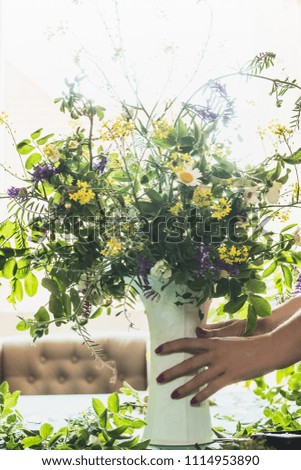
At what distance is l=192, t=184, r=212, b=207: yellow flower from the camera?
81cm

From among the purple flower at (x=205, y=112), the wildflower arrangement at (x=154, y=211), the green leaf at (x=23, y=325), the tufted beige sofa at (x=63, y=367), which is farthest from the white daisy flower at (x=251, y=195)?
the tufted beige sofa at (x=63, y=367)

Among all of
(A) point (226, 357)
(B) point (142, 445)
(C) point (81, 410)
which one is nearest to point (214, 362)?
(A) point (226, 357)

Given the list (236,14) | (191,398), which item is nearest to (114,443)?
(191,398)

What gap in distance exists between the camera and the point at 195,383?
87 cm

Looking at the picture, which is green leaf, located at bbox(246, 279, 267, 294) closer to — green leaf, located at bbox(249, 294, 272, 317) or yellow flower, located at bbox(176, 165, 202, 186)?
green leaf, located at bbox(249, 294, 272, 317)

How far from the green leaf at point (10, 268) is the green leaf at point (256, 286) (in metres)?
0.33

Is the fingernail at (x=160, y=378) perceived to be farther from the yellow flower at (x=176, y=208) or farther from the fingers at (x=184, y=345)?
the yellow flower at (x=176, y=208)

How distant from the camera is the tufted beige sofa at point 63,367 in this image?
307 cm

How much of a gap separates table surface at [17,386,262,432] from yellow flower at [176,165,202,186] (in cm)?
40

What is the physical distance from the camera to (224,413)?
1.16 m

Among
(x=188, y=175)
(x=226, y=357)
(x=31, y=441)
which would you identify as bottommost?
(x=31, y=441)

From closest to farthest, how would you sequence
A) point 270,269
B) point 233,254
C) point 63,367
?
point 233,254 → point 270,269 → point 63,367

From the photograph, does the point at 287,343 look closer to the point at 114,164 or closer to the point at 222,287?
the point at 222,287

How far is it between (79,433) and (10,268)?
0.80 feet
